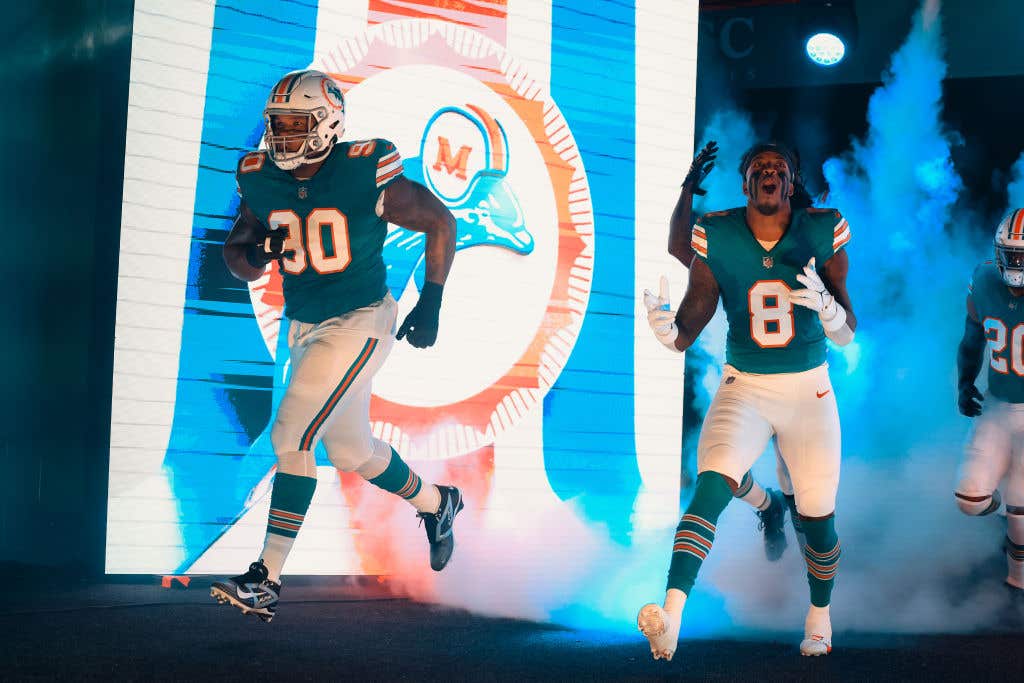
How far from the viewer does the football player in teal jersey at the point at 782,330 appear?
12.3 feet

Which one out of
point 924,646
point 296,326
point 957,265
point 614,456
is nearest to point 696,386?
point 614,456

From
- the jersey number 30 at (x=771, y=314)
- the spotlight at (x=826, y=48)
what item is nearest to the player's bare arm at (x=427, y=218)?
the jersey number 30 at (x=771, y=314)

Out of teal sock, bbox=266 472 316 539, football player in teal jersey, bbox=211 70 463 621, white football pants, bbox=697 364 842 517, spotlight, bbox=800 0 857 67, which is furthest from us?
spotlight, bbox=800 0 857 67

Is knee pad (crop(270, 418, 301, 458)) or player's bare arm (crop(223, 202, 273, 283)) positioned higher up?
player's bare arm (crop(223, 202, 273, 283))

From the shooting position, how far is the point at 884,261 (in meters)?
6.29

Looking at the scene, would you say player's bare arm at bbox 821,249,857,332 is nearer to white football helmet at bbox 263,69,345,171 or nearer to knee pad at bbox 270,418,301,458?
white football helmet at bbox 263,69,345,171

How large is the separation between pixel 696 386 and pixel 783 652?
2.51 meters

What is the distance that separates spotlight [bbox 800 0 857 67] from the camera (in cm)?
627

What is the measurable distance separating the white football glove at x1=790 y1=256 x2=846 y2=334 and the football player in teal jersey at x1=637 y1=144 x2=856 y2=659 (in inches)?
0.4

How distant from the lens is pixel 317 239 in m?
3.75

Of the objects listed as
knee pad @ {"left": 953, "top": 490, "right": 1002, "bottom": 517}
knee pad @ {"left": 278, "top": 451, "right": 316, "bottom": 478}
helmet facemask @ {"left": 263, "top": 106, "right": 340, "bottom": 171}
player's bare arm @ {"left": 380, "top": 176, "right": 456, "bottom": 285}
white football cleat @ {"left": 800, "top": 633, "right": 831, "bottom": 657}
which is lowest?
white football cleat @ {"left": 800, "top": 633, "right": 831, "bottom": 657}

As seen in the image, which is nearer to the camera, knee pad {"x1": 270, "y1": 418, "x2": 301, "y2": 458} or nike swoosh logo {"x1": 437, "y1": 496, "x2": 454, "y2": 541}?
knee pad {"x1": 270, "y1": 418, "x2": 301, "y2": 458}

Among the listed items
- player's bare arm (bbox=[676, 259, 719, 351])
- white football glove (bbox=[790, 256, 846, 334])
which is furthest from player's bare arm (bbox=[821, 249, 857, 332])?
player's bare arm (bbox=[676, 259, 719, 351])

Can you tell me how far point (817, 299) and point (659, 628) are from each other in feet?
4.02
